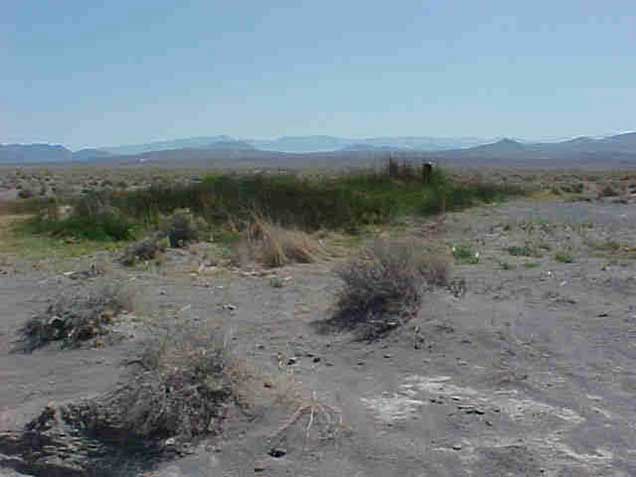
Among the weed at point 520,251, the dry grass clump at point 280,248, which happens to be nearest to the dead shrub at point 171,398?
the dry grass clump at point 280,248

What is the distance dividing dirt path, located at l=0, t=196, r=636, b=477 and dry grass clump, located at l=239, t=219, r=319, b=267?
4.27ft

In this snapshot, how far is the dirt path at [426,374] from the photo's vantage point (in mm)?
6453

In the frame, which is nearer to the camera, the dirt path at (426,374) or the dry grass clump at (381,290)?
the dirt path at (426,374)

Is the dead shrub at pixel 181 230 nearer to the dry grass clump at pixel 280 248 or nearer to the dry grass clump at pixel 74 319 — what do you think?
the dry grass clump at pixel 280 248

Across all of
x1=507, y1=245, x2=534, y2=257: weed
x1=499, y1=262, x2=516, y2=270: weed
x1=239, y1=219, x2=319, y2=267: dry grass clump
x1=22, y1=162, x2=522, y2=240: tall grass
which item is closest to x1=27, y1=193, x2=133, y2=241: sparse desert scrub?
x1=22, y1=162, x2=522, y2=240: tall grass

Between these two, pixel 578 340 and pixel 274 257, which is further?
pixel 274 257

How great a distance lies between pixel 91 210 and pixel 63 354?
14972mm

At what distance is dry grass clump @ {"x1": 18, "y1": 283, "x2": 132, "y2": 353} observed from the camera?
380 inches

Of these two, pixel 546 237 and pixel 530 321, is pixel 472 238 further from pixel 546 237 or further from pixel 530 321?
pixel 530 321

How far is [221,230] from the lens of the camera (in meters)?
20.3

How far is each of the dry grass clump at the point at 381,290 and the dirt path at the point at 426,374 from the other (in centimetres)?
24

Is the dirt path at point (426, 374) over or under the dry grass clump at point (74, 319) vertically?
under

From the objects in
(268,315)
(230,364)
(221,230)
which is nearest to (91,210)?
(221,230)

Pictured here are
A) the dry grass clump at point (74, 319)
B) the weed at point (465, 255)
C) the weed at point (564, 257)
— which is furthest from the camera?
the weed at point (465, 255)
